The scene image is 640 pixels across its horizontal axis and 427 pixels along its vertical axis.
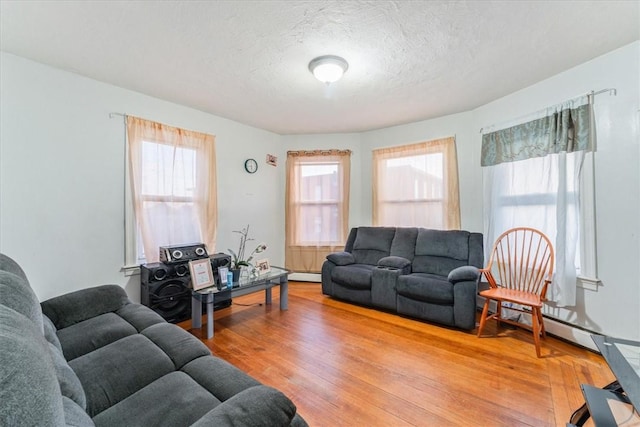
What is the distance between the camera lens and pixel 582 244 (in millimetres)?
2410

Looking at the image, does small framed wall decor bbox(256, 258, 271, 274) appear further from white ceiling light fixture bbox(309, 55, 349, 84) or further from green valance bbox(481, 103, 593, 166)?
green valance bbox(481, 103, 593, 166)

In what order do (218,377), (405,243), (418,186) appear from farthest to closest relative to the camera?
(418,186), (405,243), (218,377)

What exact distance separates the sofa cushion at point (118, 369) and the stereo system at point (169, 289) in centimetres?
114

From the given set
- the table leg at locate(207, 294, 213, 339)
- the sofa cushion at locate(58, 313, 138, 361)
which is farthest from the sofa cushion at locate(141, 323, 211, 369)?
the table leg at locate(207, 294, 213, 339)

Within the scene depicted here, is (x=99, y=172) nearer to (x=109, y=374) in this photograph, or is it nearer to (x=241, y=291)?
(x=241, y=291)

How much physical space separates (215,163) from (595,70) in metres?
4.06

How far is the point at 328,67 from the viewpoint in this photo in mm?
2229

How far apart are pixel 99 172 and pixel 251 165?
6.16 feet

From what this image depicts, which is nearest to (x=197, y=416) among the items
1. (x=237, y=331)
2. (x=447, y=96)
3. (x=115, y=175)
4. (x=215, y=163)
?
(x=237, y=331)

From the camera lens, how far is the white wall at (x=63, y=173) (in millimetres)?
2234

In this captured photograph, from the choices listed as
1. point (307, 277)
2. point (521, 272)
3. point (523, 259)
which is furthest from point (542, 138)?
point (307, 277)

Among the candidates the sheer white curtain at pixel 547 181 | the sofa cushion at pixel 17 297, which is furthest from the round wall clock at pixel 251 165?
the sheer white curtain at pixel 547 181

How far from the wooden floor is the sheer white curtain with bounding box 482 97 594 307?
73cm

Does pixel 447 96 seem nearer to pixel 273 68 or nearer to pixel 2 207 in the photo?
pixel 273 68
